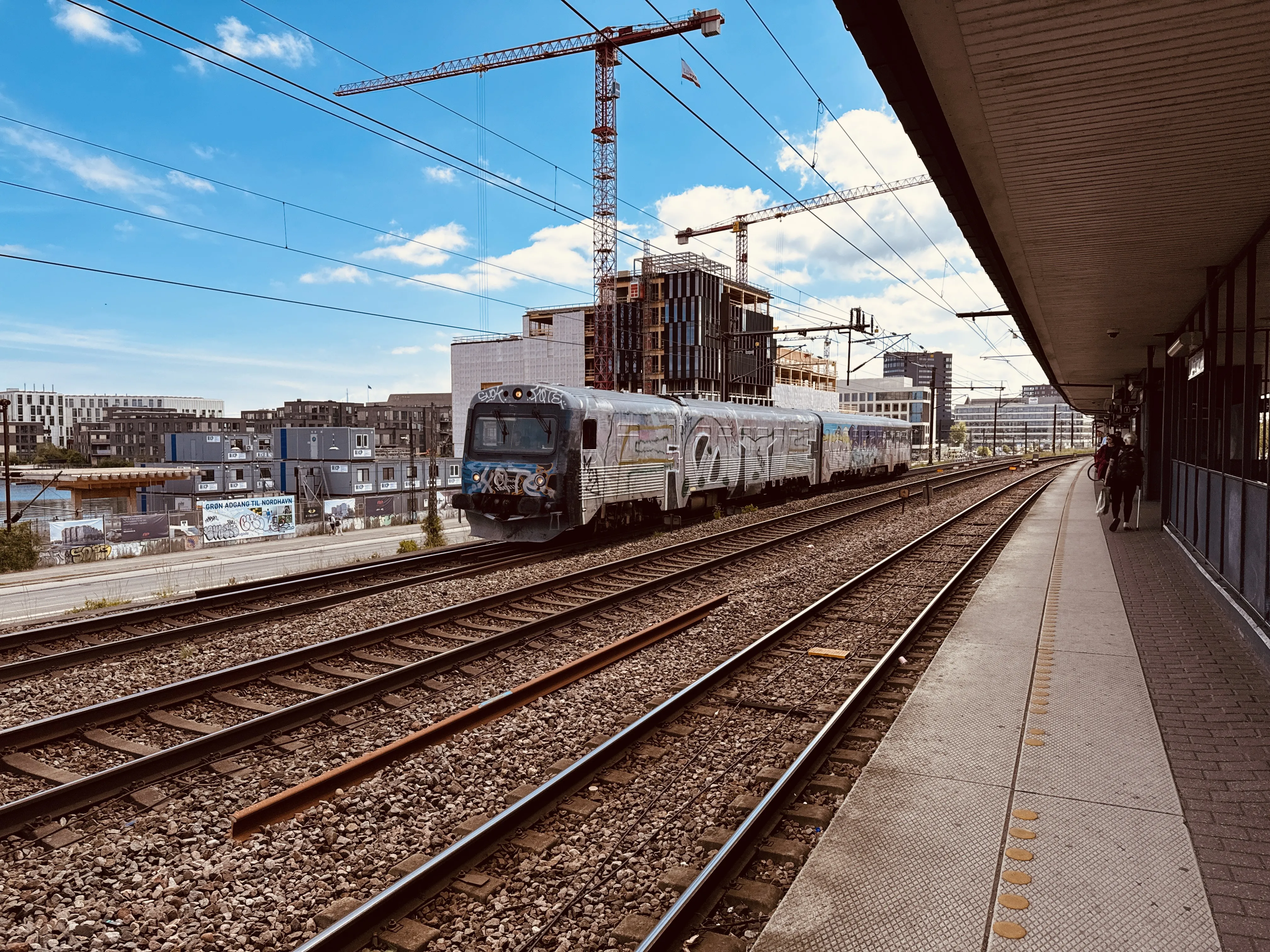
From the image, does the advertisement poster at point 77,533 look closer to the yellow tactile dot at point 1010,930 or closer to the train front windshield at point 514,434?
the train front windshield at point 514,434

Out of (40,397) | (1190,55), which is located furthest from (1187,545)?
(40,397)

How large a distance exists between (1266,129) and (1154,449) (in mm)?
19794

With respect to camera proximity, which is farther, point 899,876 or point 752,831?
point 752,831

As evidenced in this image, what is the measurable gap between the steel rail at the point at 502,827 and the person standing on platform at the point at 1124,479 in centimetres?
1217

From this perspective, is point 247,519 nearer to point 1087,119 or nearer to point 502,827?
point 502,827

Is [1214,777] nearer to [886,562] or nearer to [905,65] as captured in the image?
[905,65]

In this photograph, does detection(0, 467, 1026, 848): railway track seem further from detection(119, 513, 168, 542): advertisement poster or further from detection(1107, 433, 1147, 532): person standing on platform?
detection(119, 513, 168, 542): advertisement poster

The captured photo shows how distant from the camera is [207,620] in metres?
9.55

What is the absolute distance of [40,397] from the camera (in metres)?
184

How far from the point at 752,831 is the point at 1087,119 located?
567 centimetres

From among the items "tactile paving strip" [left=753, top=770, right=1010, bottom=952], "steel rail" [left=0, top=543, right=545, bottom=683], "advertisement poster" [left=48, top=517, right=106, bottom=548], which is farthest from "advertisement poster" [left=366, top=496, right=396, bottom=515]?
"tactile paving strip" [left=753, top=770, right=1010, bottom=952]

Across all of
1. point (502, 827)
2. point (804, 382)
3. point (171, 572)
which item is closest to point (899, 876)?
point (502, 827)

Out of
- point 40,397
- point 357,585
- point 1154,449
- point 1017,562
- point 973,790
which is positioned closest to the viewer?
point 973,790

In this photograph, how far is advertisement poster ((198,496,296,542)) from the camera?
25781 mm
